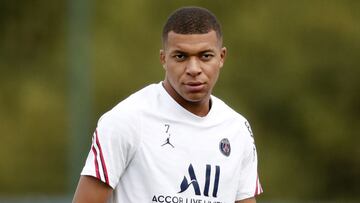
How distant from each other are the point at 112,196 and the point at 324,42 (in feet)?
29.6

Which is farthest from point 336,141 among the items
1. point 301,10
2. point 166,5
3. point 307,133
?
point 166,5

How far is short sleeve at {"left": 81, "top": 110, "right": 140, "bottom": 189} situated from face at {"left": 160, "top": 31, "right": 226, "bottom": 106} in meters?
0.26

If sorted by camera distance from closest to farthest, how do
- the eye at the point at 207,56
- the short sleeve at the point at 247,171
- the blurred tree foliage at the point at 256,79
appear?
the eye at the point at 207,56 < the short sleeve at the point at 247,171 < the blurred tree foliage at the point at 256,79

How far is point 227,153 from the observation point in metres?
5.56

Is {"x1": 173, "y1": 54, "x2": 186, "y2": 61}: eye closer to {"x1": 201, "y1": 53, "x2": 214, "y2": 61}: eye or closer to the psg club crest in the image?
{"x1": 201, "y1": 53, "x2": 214, "y2": 61}: eye

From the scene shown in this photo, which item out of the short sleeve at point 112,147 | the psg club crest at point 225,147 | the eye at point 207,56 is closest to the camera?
the short sleeve at point 112,147

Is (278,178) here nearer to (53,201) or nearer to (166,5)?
(166,5)

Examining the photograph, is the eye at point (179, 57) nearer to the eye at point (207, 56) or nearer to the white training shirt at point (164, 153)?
the eye at point (207, 56)

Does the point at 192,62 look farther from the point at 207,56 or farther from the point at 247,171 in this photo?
the point at 247,171

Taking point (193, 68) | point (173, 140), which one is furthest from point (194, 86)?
point (173, 140)

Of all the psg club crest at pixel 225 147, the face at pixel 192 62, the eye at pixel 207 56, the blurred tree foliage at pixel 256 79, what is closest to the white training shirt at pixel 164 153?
the psg club crest at pixel 225 147

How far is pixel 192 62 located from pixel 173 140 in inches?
14.3

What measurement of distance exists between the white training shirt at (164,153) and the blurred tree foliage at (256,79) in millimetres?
8313

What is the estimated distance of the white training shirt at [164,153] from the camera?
5281 mm
